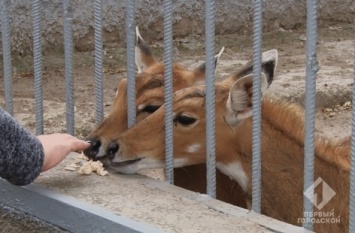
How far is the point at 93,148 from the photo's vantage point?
15.3ft

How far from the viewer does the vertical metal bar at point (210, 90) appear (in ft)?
→ 12.6

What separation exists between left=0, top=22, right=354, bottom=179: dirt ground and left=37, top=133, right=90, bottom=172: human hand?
291cm

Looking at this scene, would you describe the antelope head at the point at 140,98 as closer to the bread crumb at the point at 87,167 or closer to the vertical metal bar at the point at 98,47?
the bread crumb at the point at 87,167

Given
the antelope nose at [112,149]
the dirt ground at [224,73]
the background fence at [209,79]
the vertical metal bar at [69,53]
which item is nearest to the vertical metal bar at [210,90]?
the background fence at [209,79]

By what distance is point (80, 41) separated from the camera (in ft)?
30.4

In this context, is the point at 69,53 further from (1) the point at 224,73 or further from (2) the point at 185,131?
(1) the point at 224,73

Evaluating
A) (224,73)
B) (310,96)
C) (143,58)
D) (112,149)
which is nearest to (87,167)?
(112,149)

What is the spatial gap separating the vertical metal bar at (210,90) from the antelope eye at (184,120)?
52 centimetres

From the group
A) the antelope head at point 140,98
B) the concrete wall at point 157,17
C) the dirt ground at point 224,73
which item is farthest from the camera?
the concrete wall at point 157,17

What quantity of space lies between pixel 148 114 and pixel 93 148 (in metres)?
0.49

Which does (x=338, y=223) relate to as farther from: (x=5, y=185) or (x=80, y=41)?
(x=80, y=41)

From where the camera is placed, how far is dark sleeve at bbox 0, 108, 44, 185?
3219mm

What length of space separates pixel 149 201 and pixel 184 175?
3.41 feet

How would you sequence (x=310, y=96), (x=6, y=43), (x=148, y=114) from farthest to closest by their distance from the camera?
(x=148, y=114) → (x=6, y=43) → (x=310, y=96)
